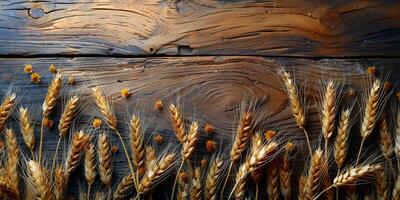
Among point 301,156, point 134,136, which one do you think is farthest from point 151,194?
point 301,156

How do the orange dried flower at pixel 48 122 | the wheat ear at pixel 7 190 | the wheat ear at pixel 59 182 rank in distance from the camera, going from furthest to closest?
the orange dried flower at pixel 48 122 → the wheat ear at pixel 59 182 → the wheat ear at pixel 7 190

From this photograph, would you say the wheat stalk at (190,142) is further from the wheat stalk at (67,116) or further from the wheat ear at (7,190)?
the wheat ear at (7,190)

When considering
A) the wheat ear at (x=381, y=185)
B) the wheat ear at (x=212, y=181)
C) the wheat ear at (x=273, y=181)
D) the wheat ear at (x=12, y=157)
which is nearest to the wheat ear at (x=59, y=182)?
the wheat ear at (x=12, y=157)

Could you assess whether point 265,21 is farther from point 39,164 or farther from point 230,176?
point 39,164

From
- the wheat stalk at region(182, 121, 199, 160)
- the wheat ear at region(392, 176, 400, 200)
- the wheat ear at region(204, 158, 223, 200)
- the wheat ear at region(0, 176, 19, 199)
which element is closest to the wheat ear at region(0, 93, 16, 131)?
the wheat ear at region(0, 176, 19, 199)

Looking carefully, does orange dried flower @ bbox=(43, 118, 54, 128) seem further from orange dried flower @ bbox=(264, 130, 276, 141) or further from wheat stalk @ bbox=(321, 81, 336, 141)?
wheat stalk @ bbox=(321, 81, 336, 141)

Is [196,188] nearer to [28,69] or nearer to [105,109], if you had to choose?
[105,109]
